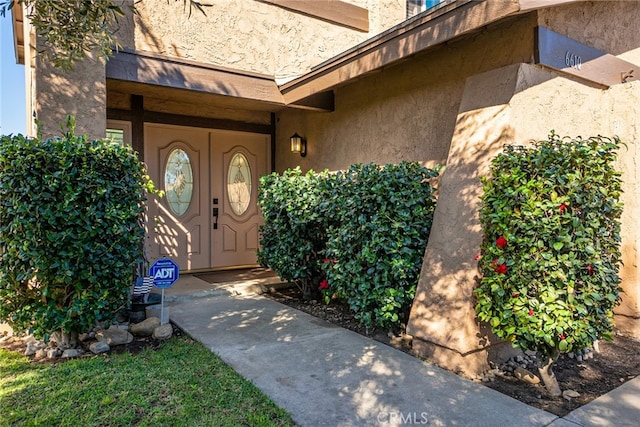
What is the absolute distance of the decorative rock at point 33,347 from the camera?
3.77 metres

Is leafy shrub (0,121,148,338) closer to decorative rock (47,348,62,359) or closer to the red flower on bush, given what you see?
decorative rock (47,348,62,359)

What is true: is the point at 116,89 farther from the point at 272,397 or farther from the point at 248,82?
the point at 272,397

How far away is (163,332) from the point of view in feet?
13.7

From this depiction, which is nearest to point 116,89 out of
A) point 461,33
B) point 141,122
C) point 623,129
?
point 141,122

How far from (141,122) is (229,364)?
15.1 ft

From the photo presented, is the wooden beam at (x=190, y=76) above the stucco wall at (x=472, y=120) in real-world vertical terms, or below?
above

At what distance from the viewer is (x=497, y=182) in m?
3.33

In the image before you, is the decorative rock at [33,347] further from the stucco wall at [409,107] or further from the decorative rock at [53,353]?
the stucco wall at [409,107]

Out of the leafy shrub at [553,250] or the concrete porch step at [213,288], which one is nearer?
the leafy shrub at [553,250]

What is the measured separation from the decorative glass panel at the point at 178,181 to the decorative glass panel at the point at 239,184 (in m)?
0.74

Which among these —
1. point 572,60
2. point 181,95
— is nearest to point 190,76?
point 181,95

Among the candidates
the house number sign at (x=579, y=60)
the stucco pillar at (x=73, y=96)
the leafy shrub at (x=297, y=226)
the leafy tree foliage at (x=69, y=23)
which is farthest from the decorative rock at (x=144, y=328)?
the house number sign at (x=579, y=60)

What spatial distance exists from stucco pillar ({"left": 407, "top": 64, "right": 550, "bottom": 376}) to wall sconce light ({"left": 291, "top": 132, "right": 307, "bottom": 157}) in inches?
139

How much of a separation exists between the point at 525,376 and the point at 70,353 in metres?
3.82
